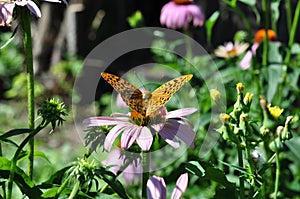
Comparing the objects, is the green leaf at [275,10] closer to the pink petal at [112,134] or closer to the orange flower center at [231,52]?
the orange flower center at [231,52]

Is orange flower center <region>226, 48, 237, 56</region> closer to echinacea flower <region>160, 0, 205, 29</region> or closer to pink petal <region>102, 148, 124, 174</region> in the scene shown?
echinacea flower <region>160, 0, 205, 29</region>

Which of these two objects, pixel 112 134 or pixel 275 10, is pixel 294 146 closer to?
pixel 275 10

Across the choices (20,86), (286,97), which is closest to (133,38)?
(286,97)

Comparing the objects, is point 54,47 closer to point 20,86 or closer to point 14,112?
point 20,86

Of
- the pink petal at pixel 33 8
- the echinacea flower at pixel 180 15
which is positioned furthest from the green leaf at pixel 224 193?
the echinacea flower at pixel 180 15

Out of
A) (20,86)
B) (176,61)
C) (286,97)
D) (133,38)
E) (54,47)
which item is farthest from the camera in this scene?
(54,47)

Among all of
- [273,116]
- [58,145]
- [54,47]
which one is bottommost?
[58,145]
